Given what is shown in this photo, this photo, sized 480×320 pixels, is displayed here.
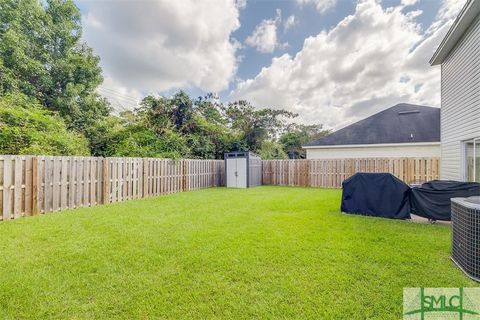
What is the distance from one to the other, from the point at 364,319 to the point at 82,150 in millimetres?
11336

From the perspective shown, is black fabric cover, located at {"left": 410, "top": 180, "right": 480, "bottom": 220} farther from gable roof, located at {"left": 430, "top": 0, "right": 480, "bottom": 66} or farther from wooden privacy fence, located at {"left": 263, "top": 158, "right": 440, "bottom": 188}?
wooden privacy fence, located at {"left": 263, "top": 158, "right": 440, "bottom": 188}

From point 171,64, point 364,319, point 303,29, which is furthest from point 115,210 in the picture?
point 303,29

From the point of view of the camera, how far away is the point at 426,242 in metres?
3.83

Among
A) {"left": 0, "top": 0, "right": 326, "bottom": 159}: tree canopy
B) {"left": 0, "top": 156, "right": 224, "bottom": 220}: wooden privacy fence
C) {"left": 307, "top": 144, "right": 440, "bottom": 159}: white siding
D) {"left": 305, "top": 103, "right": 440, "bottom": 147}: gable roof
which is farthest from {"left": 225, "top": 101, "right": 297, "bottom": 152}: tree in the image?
{"left": 0, "top": 156, "right": 224, "bottom": 220}: wooden privacy fence

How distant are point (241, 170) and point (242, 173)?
18cm

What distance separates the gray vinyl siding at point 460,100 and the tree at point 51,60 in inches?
696

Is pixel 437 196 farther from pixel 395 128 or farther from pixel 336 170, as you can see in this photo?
pixel 395 128

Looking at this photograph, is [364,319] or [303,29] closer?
[364,319]

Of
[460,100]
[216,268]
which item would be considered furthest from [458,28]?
[216,268]

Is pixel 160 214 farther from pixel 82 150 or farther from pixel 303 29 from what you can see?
pixel 303 29

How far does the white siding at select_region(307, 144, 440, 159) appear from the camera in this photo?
12.6 m

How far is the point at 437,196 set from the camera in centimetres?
515

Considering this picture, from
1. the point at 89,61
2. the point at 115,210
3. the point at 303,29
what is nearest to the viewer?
the point at 115,210

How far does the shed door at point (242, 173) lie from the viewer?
493 inches
